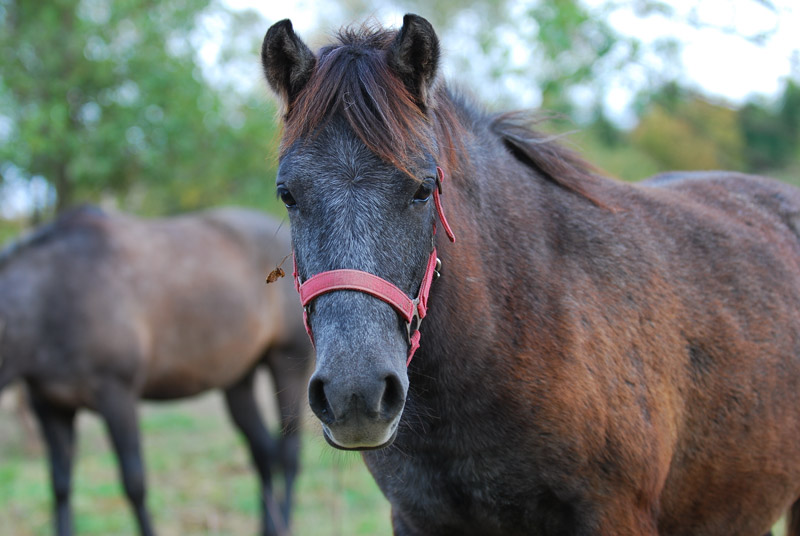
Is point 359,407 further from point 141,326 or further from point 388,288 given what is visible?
point 141,326

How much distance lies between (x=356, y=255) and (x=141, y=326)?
4754 millimetres

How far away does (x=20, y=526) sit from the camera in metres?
6.20

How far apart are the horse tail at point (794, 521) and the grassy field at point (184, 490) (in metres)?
2.49

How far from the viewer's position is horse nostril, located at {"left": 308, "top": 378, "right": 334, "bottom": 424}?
5.90 ft

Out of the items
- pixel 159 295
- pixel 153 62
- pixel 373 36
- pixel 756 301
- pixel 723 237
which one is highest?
pixel 153 62

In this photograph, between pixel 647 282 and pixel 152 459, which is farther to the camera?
pixel 152 459

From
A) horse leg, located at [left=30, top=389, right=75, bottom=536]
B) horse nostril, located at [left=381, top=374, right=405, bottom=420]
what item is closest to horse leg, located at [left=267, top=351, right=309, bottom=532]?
horse leg, located at [left=30, top=389, right=75, bottom=536]

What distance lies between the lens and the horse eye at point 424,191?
2037 millimetres

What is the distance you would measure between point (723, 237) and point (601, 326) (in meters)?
0.88

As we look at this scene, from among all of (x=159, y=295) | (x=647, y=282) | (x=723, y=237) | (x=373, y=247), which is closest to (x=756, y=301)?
(x=723, y=237)

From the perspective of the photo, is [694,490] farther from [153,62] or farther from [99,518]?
[153,62]

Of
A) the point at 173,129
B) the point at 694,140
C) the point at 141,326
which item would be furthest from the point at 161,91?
the point at 694,140

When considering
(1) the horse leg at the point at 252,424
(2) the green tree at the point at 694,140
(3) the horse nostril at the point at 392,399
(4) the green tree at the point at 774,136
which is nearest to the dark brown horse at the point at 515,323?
(3) the horse nostril at the point at 392,399

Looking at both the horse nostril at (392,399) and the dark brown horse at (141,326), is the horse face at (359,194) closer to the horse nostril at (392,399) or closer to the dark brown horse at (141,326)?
the horse nostril at (392,399)
